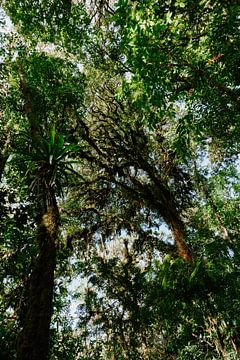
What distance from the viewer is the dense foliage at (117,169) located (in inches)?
207

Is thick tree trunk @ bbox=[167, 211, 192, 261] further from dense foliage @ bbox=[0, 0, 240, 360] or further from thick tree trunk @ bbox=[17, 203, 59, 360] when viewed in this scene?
thick tree trunk @ bbox=[17, 203, 59, 360]

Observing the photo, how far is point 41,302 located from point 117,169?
1004 centimetres

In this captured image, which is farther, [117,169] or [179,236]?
[117,169]

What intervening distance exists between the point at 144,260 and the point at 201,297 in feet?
37.2

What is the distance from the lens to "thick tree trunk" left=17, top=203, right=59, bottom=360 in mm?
3598

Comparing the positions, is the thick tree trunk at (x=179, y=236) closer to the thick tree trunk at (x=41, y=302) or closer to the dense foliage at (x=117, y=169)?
the dense foliage at (x=117, y=169)

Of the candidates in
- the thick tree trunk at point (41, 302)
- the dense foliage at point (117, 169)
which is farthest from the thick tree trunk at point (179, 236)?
the thick tree trunk at point (41, 302)

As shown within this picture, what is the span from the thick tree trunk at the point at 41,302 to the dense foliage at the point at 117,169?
2cm

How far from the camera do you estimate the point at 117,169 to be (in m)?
14.0

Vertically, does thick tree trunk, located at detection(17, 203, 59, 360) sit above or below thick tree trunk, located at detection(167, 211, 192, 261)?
below

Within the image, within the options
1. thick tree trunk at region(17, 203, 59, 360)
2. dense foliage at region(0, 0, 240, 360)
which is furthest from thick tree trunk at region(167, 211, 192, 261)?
thick tree trunk at region(17, 203, 59, 360)

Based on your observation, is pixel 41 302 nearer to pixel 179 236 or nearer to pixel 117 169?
pixel 179 236

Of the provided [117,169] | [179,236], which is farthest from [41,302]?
[117,169]

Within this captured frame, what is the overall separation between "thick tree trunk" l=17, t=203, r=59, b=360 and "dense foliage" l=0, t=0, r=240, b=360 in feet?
0.06
